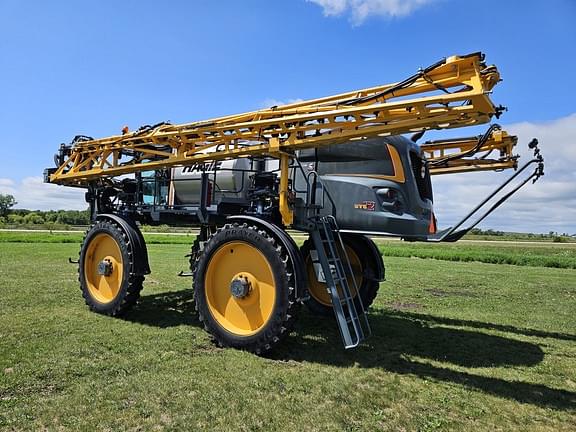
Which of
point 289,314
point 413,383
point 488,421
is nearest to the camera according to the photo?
point 488,421

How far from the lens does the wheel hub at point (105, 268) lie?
26.4ft

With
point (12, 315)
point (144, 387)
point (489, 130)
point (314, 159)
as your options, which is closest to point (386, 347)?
point (314, 159)

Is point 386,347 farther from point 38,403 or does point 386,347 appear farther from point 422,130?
point 38,403

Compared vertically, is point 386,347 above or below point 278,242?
below

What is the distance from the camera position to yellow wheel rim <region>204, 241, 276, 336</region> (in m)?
6.05

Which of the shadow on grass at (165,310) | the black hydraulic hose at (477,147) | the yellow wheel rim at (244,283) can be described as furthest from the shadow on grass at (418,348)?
the black hydraulic hose at (477,147)

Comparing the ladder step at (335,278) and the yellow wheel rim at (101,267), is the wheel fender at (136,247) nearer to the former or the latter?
the yellow wheel rim at (101,267)

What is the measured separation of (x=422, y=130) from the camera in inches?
209

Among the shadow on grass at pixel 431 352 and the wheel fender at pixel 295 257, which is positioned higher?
the wheel fender at pixel 295 257

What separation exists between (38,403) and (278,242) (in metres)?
3.07

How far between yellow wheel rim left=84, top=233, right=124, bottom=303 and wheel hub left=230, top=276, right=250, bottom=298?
273 centimetres

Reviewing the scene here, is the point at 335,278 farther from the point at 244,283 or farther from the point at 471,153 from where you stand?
the point at 471,153

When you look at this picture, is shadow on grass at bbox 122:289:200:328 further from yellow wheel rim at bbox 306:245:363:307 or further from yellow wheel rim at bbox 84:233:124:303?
yellow wheel rim at bbox 306:245:363:307

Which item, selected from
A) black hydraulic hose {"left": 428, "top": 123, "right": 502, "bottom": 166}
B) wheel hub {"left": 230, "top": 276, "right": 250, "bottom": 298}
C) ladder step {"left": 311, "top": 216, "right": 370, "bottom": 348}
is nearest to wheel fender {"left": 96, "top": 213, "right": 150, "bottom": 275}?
wheel hub {"left": 230, "top": 276, "right": 250, "bottom": 298}
